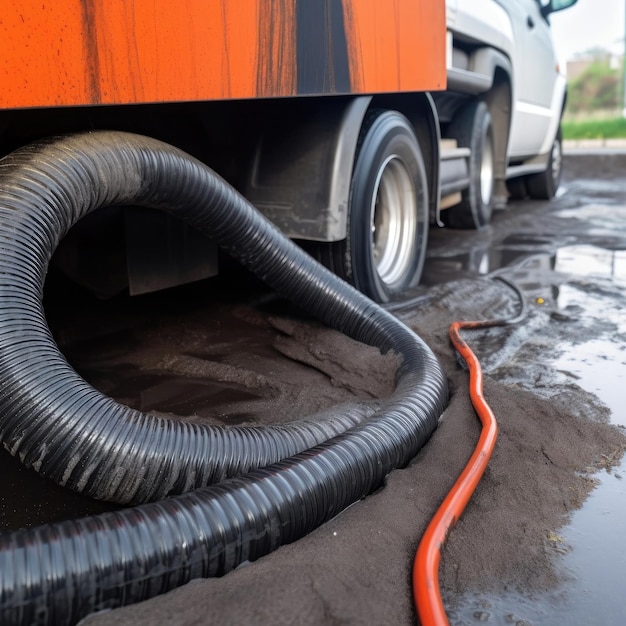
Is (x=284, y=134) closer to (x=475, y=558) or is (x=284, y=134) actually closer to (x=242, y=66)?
(x=242, y=66)

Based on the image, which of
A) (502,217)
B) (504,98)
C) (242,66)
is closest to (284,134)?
(242,66)

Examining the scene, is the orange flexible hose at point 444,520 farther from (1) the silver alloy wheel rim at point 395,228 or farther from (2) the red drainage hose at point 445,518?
(1) the silver alloy wheel rim at point 395,228

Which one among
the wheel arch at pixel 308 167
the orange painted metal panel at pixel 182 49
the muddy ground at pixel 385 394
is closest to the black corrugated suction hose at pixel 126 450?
the muddy ground at pixel 385 394

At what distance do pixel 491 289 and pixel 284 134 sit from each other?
71.6 inches

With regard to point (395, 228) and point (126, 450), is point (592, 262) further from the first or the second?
point (126, 450)

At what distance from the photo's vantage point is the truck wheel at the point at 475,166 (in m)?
5.87

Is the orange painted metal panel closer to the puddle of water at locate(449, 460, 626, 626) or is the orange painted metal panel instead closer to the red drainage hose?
the red drainage hose

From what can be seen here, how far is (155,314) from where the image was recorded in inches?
147

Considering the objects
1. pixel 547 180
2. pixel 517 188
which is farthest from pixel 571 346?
pixel 517 188

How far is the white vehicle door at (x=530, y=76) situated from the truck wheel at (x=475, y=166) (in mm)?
427

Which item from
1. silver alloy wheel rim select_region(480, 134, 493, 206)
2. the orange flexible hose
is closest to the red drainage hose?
the orange flexible hose

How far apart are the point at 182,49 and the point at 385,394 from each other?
4.81ft

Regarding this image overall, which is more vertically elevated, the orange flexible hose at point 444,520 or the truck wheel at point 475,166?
the truck wheel at point 475,166

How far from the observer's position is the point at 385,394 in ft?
8.84
